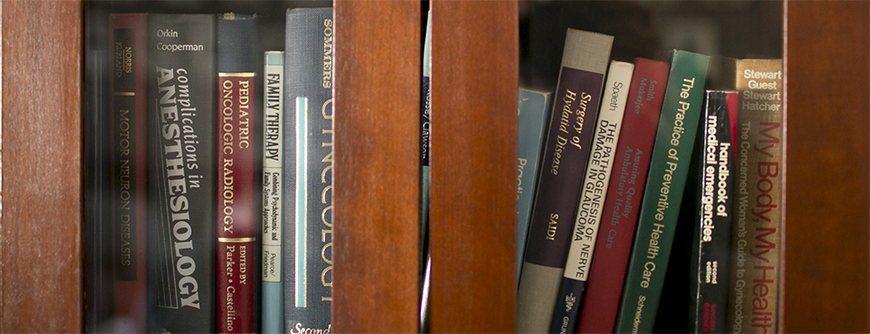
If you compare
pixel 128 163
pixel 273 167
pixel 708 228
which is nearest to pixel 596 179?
pixel 708 228

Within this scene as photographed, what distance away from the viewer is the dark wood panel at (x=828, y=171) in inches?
16.2

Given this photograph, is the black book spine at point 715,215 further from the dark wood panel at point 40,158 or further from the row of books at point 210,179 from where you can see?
the dark wood panel at point 40,158

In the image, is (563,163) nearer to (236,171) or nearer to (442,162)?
(442,162)

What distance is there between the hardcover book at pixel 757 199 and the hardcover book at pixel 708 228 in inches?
0.4

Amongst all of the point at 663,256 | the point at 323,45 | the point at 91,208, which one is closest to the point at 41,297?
the point at 91,208

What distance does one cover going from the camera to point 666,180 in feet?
1.52

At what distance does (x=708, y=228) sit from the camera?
0.46 metres

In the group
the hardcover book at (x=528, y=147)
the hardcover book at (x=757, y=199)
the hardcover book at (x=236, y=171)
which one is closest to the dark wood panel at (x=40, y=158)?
the hardcover book at (x=236, y=171)

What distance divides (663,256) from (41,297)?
648 mm

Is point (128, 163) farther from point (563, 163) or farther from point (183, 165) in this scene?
point (563, 163)

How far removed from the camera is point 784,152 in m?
0.42

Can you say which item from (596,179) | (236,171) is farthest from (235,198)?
(596,179)

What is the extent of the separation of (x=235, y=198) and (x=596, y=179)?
1.30 feet

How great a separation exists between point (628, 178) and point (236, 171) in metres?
0.43
